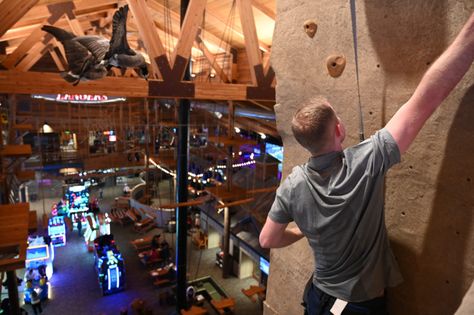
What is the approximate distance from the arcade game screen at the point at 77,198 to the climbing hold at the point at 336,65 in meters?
15.9

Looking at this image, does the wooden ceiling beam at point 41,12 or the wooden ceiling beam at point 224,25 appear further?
the wooden ceiling beam at point 224,25

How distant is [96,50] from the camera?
3012mm

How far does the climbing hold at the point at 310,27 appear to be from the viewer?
174 cm

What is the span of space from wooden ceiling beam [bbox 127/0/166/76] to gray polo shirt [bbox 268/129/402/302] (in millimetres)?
4196

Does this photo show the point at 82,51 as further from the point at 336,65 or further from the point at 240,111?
the point at 240,111

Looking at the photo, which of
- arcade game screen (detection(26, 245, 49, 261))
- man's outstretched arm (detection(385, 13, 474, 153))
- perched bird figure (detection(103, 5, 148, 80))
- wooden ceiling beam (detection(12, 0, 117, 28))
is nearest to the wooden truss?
wooden ceiling beam (detection(12, 0, 117, 28))

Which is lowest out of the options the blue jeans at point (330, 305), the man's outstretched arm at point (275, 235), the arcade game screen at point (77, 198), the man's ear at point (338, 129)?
the arcade game screen at point (77, 198)

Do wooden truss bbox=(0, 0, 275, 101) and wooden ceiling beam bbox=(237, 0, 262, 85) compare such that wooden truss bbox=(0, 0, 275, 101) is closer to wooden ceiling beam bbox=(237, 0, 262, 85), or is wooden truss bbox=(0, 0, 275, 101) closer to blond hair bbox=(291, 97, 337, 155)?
wooden ceiling beam bbox=(237, 0, 262, 85)

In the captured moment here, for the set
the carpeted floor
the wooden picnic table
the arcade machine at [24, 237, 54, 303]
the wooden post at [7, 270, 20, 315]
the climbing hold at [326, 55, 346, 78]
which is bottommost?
the carpeted floor

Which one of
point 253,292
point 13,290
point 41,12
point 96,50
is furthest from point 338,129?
point 253,292

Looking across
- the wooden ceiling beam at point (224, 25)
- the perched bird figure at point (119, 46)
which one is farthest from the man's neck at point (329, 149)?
the wooden ceiling beam at point (224, 25)

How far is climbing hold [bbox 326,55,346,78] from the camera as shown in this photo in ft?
5.27

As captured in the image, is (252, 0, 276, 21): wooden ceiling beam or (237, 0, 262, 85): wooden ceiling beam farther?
(252, 0, 276, 21): wooden ceiling beam

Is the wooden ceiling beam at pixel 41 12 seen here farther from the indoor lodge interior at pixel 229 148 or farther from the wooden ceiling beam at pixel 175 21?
the wooden ceiling beam at pixel 175 21
